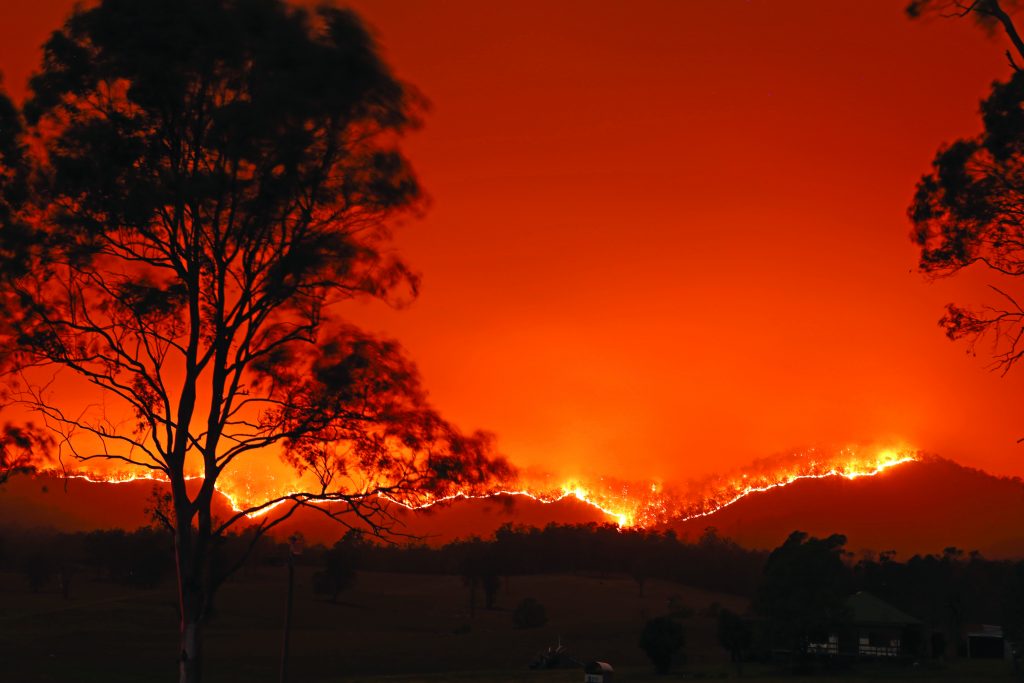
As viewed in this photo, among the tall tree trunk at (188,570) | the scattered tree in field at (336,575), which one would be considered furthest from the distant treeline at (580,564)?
the tall tree trunk at (188,570)

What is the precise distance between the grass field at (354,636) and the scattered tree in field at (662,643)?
102 cm

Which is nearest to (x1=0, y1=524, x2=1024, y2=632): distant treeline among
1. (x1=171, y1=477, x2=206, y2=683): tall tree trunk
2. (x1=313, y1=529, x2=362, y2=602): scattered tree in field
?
(x1=313, y1=529, x2=362, y2=602): scattered tree in field

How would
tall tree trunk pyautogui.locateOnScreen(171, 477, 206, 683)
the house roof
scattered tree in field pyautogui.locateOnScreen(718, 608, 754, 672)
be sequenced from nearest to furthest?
tall tree trunk pyautogui.locateOnScreen(171, 477, 206, 683) < scattered tree in field pyautogui.locateOnScreen(718, 608, 754, 672) < the house roof

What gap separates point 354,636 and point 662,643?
3692cm

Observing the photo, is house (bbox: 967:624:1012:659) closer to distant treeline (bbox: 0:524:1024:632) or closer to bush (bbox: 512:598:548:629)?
distant treeline (bbox: 0:524:1024:632)

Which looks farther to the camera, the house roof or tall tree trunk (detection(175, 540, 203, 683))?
the house roof

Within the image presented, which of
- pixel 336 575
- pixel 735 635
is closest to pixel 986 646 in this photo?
pixel 735 635

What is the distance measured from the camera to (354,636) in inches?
Answer: 3492

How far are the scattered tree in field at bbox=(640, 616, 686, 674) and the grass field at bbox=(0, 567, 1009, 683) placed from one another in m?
1.02

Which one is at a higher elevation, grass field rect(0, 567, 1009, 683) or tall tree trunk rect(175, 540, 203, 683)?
tall tree trunk rect(175, 540, 203, 683)

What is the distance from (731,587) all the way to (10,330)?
455 feet

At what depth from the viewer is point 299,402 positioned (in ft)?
72.6

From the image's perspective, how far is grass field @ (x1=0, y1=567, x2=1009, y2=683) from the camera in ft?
197

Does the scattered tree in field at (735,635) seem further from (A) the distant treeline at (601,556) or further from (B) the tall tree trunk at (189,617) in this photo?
(A) the distant treeline at (601,556)
